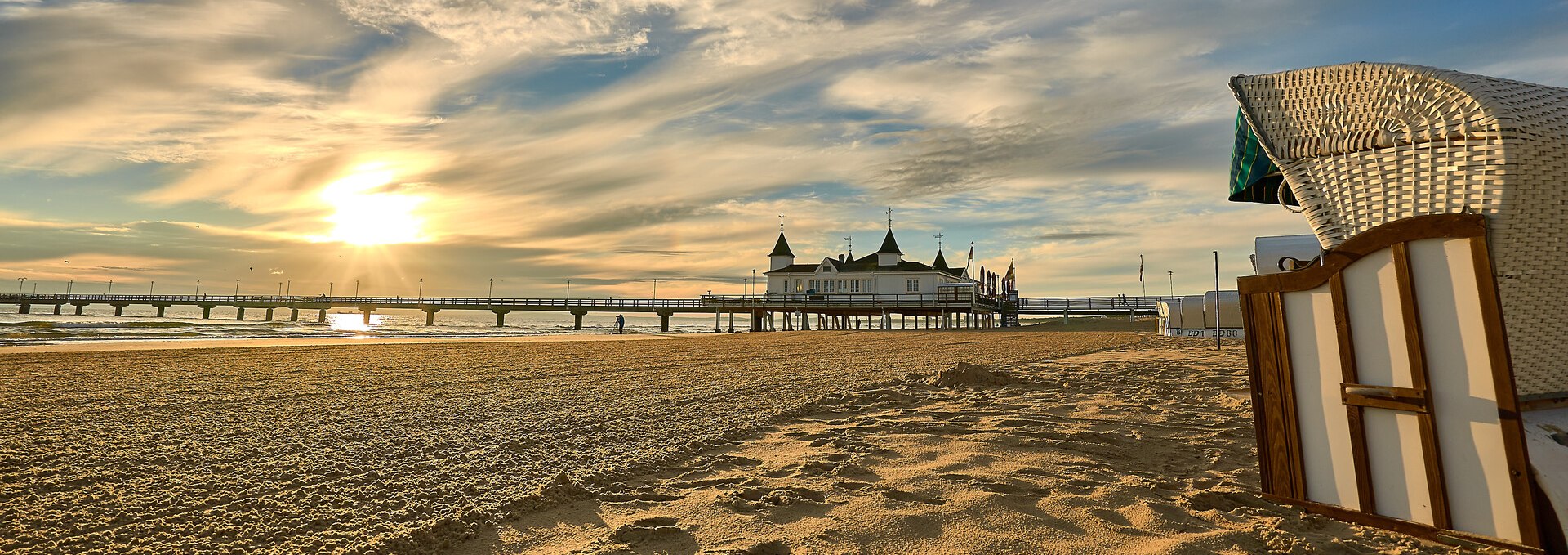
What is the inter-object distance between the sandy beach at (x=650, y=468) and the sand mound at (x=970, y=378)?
5 cm

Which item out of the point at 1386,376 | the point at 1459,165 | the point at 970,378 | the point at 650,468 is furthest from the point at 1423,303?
the point at 970,378

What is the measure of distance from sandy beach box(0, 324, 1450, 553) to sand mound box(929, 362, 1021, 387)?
5cm

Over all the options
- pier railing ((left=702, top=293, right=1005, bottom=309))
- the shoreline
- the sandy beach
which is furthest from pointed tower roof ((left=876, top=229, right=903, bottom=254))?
the sandy beach

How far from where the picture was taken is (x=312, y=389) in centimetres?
827

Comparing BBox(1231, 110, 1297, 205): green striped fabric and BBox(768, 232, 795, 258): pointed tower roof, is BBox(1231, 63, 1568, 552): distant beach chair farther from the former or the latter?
BBox(768, 232, 795, 258): pointed tower roof

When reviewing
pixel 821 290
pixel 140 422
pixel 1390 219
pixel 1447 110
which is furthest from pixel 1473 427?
pixel 821 290

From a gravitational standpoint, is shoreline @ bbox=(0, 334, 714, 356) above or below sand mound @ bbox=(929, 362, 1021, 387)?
above

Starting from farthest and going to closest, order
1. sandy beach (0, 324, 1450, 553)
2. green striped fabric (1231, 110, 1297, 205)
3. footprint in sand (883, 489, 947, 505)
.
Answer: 1. green striped fabric (1231, 110, 1297, 205)
2. footprint in sand (883, 489, 947, 505)
3. sandy beach (0, 324, 1450, 553)

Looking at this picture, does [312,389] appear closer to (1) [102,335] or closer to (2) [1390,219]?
(2) [1390,219]

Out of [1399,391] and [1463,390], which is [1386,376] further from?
[1463,390]

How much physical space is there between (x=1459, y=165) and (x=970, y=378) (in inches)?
225

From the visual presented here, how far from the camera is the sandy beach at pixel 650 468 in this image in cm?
298

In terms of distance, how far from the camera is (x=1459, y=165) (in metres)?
2.56

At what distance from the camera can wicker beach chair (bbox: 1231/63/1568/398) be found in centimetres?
248
